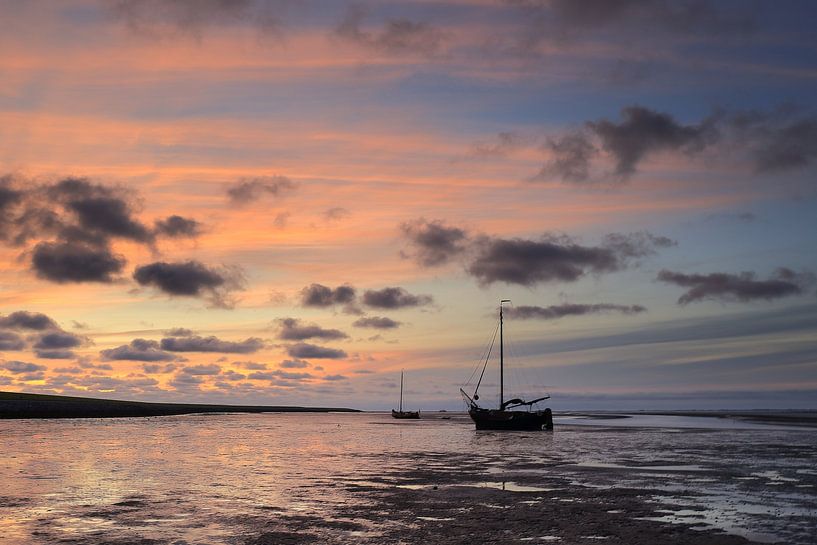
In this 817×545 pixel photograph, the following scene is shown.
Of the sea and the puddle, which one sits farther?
the puddle

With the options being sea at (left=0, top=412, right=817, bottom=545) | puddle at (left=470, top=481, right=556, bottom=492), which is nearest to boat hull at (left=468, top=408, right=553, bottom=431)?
sea at (left=0, top=412, right=817, bottom=545)

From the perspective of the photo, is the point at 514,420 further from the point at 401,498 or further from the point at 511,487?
the point at 401,498

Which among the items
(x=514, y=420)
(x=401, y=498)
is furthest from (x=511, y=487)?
(x=514, y=420)

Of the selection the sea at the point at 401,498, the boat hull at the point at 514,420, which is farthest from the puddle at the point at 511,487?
the boat hull at the point at 514,420

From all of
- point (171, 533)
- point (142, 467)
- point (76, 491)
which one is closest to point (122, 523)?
point (171, 533)

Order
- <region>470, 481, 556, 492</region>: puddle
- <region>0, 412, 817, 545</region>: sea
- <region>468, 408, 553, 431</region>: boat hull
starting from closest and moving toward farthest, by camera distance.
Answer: <region>0, 412, 817, 545</region>: sea
<region>470, 481, 556, 492</region>: puddle
<region>468, 408, 553, 431</region>: boat hull

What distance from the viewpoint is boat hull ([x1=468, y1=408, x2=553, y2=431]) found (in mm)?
103625

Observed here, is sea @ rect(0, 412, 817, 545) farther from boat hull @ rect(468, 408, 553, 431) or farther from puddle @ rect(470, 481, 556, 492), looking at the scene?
boat hull @ rect(468, 408, 553, 431)

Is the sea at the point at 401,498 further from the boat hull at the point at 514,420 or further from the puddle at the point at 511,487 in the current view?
the boat hull at the point at 514,420

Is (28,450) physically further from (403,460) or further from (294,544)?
(294,544)

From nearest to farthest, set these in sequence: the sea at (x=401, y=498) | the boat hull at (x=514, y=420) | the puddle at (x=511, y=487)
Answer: the sea at (x=401, y=498) → the puddle at (x=511, y=487) → the boat hull at (x=514, y=420)

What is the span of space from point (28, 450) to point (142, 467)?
1775 centimetres

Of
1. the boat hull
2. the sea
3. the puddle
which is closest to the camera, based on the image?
the sea

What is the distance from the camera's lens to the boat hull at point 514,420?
340ft
